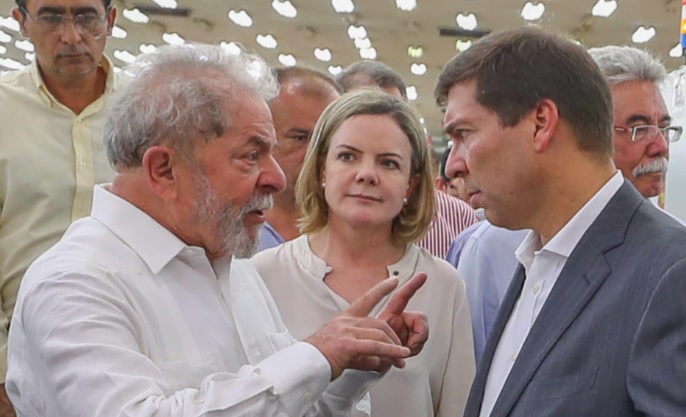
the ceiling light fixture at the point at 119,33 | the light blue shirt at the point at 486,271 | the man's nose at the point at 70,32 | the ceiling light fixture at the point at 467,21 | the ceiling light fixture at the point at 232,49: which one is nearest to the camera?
the ceiling light fixture at the point at 232,49

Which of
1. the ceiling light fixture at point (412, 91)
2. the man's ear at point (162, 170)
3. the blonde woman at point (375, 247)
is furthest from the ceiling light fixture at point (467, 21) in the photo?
the man's ear at point (162, 170)

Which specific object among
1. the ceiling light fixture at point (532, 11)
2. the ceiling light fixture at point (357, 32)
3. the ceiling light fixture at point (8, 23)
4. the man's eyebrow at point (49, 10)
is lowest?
the ceiling light fixture at point (8, 23)

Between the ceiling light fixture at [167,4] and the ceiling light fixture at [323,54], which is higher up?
the ceiling light fixture at [167,4]

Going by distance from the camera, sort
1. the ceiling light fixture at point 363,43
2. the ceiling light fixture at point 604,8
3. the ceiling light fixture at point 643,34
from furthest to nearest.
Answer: the ceiling light fixture at point 363,43 < the ceiling light fixture at point 643,34 < the ceiling light fixture at point 604,8

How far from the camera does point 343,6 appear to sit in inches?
395

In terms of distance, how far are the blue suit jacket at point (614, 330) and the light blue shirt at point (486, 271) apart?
0.80 meters

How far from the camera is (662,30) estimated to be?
1054cm

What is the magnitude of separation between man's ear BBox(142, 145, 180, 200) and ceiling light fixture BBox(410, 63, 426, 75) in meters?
12.7

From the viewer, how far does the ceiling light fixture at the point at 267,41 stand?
12.3 metres

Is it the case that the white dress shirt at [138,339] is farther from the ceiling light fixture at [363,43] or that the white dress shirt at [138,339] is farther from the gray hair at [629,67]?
the ceiling light fixture at [363,43]

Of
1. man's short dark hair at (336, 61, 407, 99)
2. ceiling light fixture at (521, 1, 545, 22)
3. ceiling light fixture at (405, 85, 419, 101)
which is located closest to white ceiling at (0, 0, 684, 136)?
ceiling light fixture at (521, 1, 545, 22)

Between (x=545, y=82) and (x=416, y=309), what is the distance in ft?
2.40

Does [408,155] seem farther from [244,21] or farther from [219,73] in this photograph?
[244,21]

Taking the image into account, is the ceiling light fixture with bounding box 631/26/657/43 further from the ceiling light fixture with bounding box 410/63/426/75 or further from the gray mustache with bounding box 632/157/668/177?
the gray mustache with bounding box 632/157/668/177
